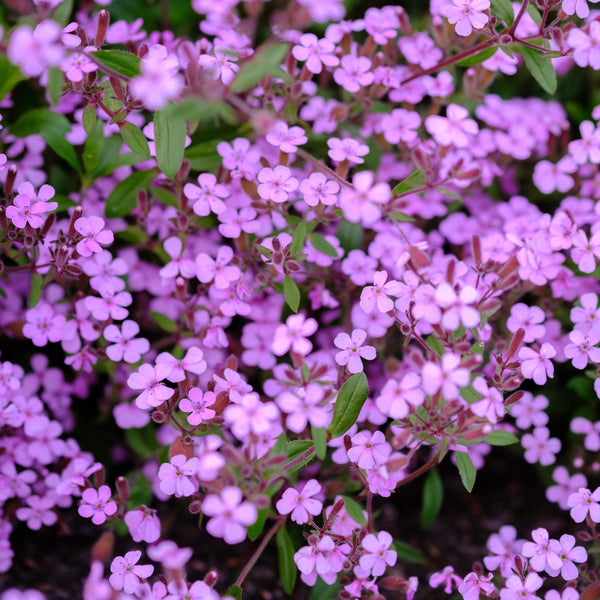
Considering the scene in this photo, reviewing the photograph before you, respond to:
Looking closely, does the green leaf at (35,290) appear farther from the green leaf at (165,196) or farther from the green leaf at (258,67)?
the green leaf at (258,67)

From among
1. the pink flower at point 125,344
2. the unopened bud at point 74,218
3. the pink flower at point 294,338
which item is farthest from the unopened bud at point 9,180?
the pink flower at point 294,338

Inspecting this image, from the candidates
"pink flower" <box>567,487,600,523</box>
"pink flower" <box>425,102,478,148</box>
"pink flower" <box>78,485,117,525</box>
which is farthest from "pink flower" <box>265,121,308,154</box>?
"pink flower" <box>567,487,600,523</box>

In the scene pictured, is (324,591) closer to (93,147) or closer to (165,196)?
(165,196)

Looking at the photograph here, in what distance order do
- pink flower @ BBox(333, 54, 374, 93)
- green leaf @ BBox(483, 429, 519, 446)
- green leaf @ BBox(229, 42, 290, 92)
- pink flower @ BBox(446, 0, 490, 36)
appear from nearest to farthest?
green leaf @ BBox(229, 42, 290, 92) < green leaf @ BBox(483, 429, 519, 446) < pink flower @ BBox(446, 0, 490, 36) < pink flower @ BBox(333, 54, 374, 93)

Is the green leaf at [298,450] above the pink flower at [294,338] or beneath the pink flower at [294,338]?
beneath

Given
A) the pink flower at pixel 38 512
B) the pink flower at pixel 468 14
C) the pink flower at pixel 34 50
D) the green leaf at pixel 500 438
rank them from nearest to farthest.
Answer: the pink flower at pixel 34 50 → the green leaf at pixel 500 438 → the pink flower at pixel 468 14 → the pink flower at pixel 38 512

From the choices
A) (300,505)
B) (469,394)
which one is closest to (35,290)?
(300,505)

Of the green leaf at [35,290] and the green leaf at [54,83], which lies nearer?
the green leaf at [54,83]

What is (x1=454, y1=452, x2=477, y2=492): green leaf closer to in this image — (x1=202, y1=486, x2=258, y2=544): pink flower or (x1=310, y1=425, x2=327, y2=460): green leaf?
(x1=310, y1=425, x2=327, y2=460): green leaf
